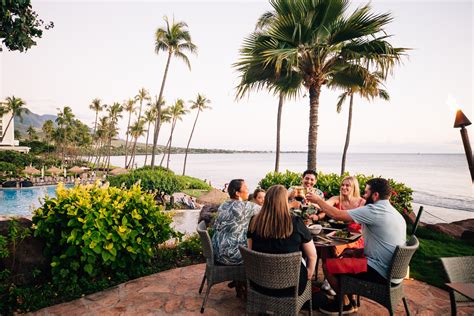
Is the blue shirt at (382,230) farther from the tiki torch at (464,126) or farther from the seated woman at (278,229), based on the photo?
the tiki torch at (464,126)

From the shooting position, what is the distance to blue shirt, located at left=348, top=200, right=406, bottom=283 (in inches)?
113

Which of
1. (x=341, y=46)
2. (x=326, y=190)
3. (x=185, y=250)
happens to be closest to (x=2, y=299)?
(x=185, y=250)

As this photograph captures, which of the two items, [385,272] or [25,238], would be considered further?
[25,238]

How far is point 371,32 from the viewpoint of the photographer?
6.50m

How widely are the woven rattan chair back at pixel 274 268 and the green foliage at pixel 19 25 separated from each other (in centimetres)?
461

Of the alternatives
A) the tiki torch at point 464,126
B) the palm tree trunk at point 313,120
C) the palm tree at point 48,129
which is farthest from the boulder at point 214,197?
the palm tree at point 48,129

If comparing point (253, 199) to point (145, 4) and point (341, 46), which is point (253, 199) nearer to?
point (341, 46)

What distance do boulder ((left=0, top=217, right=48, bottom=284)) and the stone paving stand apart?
59 cm

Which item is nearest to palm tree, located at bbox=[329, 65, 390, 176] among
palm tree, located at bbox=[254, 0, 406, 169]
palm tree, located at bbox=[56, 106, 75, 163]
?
palm tree, located at bbox=[254, 0, 406, 169]

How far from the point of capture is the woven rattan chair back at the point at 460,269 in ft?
8.11

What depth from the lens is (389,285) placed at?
2.78 meters

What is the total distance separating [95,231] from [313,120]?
611cm

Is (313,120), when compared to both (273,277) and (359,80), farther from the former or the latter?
(273,277)

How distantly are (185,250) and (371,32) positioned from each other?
614 centimetres
